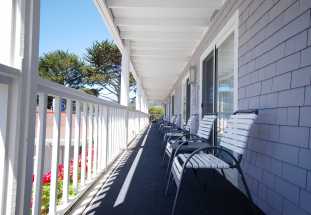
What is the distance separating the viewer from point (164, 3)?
407 cm

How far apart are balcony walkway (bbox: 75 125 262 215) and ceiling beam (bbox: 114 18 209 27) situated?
261cm

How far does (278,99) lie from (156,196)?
140 centimetres

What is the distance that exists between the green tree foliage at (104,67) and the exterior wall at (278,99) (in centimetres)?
1976

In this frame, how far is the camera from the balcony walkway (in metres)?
2.26

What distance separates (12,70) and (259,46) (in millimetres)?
2114

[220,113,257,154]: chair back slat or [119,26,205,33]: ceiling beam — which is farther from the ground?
[119,26,205,33]: ceiling beam

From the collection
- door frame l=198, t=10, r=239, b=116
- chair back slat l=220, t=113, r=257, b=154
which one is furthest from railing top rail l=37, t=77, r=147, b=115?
door frame l=198, t=10, r=239, b=116

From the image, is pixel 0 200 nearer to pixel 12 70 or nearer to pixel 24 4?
pixel 12 70

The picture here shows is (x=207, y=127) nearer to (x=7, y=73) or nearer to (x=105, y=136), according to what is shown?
(x=105, y=136)

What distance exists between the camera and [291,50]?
6.34 feet

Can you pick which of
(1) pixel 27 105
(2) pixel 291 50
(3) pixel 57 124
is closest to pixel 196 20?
(2) pixel 291 50

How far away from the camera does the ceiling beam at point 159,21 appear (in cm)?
480

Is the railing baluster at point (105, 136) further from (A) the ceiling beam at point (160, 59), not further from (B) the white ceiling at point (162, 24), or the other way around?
(A) the ceiling beam at point (160, 59)

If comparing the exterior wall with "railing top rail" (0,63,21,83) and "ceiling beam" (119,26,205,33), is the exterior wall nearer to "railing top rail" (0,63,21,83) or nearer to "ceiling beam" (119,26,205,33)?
"railing top rail" (0,63,21,83)
